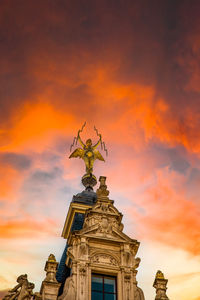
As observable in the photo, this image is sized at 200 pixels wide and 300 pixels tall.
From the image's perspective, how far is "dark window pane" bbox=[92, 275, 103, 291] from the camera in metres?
23.9

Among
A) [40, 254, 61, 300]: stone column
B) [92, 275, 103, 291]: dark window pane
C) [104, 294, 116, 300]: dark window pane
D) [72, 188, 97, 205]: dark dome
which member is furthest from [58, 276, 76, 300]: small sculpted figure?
[72, 188, 97, 205]: dark dome

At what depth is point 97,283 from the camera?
24094 mm

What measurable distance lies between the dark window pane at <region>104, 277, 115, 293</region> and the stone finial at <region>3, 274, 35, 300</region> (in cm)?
328

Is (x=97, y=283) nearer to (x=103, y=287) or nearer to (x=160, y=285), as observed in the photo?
(x=103, y=287)

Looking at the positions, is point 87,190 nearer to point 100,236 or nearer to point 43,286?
point 100,236

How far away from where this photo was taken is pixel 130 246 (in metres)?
25.5

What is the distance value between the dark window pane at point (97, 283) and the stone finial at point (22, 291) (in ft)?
8.98

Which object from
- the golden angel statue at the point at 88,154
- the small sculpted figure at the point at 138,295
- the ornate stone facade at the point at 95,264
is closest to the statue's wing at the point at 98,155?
the golden angel statue at the point at 88,154

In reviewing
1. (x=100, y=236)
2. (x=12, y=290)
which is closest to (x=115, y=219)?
(x=100, y=236)

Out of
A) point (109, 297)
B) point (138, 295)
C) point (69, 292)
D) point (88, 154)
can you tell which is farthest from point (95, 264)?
point (88, 154)

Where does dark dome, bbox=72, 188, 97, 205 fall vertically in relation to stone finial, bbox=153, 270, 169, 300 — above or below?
above

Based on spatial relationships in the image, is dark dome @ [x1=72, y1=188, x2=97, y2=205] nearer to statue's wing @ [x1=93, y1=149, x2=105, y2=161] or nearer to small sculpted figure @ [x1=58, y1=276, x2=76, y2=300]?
statue's wing @ [x1=93, y1=149, x2=105, y2=161]

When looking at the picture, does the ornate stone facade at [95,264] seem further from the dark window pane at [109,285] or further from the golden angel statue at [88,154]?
the golden angel statue at [88,154]

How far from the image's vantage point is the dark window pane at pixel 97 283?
942 inches
